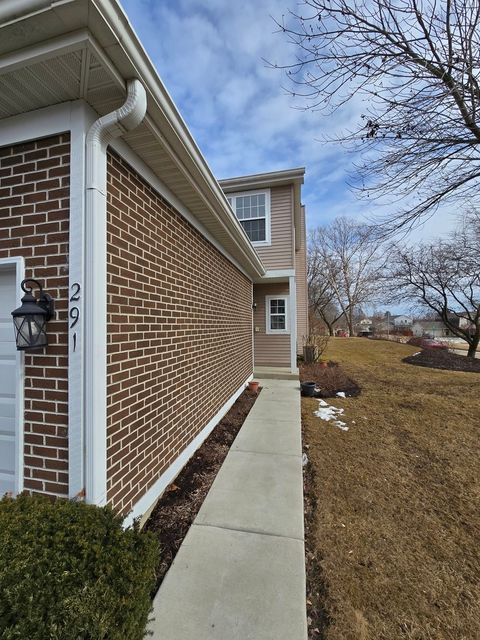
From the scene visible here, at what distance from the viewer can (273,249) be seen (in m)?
10.0

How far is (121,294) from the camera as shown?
2342mm

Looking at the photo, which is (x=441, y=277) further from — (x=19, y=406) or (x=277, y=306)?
(x=19, y=406)

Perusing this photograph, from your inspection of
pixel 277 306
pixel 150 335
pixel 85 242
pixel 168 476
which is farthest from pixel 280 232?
pixel 85 242

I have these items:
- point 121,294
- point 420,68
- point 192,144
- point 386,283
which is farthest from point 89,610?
point 386,283

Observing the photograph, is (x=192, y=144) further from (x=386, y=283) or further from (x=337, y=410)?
(x=386, y=283)

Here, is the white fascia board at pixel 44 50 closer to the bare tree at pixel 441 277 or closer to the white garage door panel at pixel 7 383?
the white garage door panel at pixel 7 383

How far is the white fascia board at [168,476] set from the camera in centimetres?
251

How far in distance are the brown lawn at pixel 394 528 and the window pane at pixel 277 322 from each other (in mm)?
5159

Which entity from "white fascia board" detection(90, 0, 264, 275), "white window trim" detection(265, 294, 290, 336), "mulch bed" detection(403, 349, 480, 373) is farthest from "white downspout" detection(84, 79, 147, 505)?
"mulch bed" detection(403, 349, 480, 373)

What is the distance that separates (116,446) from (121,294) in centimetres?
114

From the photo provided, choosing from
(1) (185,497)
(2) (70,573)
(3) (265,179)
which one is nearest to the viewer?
(2) (70,573)

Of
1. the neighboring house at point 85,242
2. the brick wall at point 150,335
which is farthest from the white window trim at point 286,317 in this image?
the neighboring house at point 85,242

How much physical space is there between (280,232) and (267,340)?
148 inches

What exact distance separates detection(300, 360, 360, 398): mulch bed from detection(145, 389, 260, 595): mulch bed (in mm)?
4079
